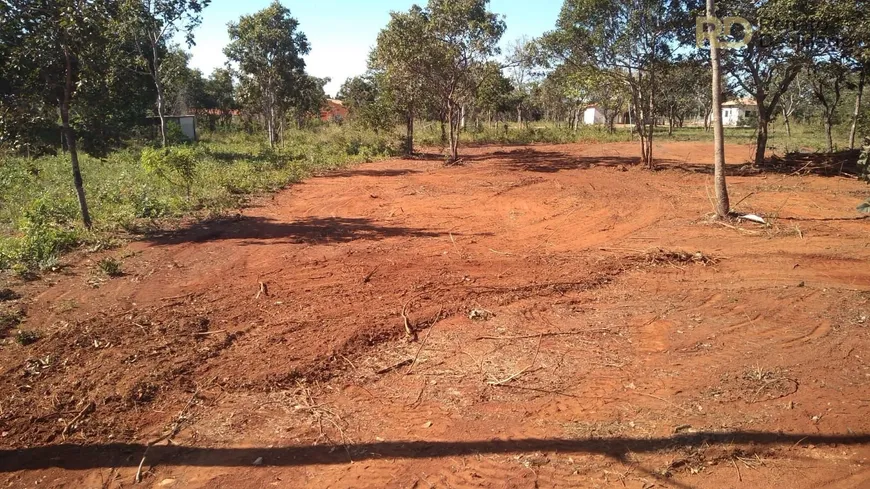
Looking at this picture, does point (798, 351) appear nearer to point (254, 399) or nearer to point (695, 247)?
point (695, 247)

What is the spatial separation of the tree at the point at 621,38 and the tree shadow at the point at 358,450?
14.0 m

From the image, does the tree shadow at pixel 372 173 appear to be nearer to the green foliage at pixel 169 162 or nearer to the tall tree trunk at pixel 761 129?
the green foliage at pixel 169 162

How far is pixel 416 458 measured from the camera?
11.5ft

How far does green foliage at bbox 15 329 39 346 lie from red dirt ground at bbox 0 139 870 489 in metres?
0.09

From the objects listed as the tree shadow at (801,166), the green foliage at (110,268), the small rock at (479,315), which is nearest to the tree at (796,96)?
the tree shadow at (801,166)

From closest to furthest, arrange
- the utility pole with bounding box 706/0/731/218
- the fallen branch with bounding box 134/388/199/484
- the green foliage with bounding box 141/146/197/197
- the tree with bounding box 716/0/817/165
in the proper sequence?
1. the fallen branch with bounding box 134/388/199/484
2. the utility pole with bounding box 706/0/731/218
3. the green foliage with bounding box 141/146/197/197
4. the tree with bounding box 716/0/817/165

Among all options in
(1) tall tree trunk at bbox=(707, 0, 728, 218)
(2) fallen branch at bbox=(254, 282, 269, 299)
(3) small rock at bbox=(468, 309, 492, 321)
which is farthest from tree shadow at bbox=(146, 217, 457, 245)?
(1) tall tree trunk at bbox=(707, 0, 728, 218)

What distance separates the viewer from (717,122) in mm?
8930

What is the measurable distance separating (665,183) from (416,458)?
12729 mm

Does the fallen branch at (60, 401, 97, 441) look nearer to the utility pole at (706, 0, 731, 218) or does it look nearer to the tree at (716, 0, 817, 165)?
the utility pole at (706, 0, 731, 218)

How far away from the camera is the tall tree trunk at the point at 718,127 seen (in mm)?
8625

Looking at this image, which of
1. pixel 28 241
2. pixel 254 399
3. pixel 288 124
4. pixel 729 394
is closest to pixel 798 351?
pixel 729 394

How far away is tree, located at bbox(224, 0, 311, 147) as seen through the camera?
22688mm

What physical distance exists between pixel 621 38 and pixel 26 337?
50.6 feet
